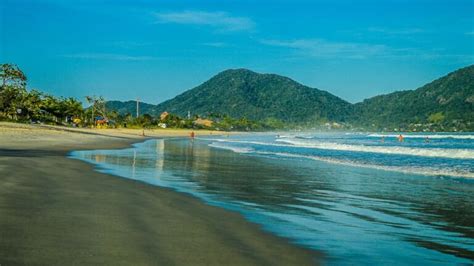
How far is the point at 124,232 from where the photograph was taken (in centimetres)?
680

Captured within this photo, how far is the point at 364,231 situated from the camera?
7938 mm

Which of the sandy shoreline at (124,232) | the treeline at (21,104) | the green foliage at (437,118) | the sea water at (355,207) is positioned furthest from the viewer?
the green foliage at (437,118)

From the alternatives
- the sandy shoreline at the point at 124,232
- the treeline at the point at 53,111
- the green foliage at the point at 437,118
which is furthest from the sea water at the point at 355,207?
the green foliage at the point at 437,118

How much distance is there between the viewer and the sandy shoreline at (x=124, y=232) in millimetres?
5555

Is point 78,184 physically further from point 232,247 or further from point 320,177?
point 320,177

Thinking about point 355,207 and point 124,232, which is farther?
point 355,207

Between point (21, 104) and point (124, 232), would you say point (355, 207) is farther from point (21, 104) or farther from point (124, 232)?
point (21, 104)

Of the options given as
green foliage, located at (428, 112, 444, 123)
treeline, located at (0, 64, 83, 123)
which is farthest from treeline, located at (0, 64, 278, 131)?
green foliage, located at (428, 112, 444, 123)

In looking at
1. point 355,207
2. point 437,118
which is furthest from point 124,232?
point 437,118

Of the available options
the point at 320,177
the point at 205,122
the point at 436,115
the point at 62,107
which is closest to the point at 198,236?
the point at 320,177

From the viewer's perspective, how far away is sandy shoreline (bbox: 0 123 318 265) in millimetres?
5555

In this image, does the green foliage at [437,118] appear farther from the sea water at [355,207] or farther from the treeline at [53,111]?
the sea water at [355,207]

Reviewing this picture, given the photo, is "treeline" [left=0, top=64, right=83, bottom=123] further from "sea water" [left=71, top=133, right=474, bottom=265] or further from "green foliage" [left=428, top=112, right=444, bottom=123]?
"green foliage" [left=428, top=112, right=444, bottom=123]

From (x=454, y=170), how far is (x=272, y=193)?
1195 centimetres
